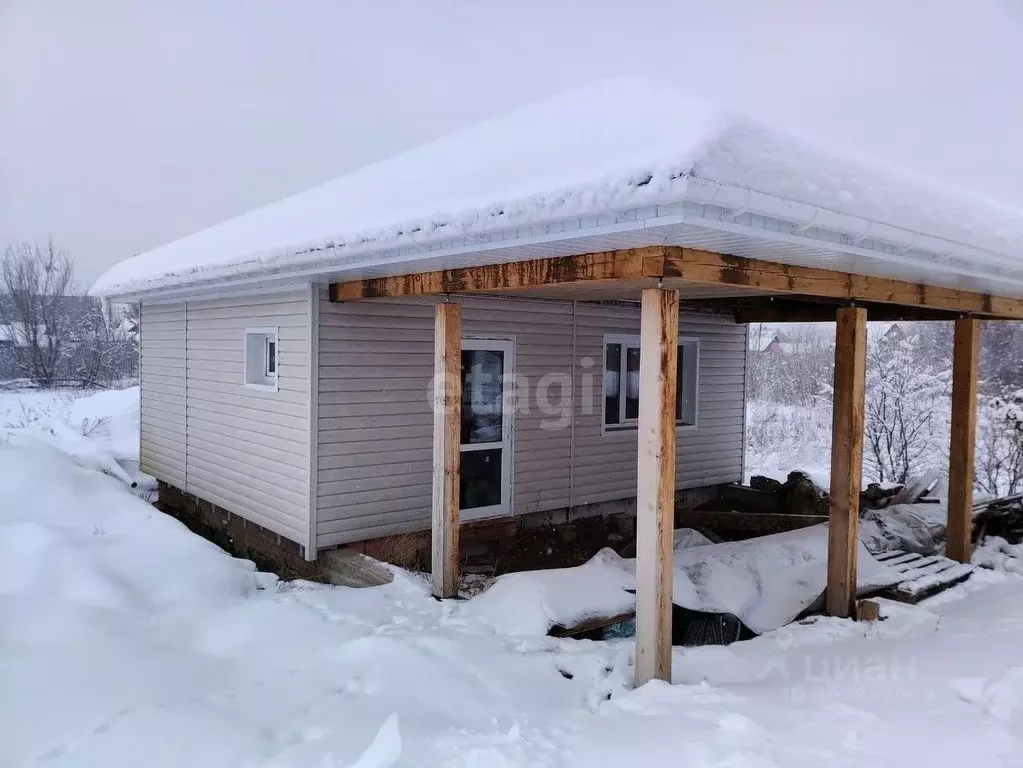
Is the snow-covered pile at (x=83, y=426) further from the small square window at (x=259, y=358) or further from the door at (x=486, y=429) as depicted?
the door at (x=486, y=429)

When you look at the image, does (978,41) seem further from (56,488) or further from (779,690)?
(56,488)

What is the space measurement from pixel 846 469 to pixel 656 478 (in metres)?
2.22

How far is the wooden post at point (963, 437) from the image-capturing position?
6398 mm

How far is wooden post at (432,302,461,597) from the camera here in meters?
5.12

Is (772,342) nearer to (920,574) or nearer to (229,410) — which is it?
(920,574)

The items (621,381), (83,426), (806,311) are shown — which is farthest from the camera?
(83,426)

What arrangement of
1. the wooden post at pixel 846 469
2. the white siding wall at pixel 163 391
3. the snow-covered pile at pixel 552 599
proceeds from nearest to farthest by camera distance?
1. the snow-covered pile at pixel 552 599
2. the wooden post at pixel 846 469
3. the white siding wall at pixel 163 391

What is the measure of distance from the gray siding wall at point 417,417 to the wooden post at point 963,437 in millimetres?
3263

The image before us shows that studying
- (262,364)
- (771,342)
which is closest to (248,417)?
(262,364)

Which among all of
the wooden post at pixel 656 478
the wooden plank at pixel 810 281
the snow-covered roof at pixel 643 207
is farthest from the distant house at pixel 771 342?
the wooden post at pixel 656 478

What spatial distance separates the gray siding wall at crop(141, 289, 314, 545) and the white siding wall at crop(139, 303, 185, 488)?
14mm

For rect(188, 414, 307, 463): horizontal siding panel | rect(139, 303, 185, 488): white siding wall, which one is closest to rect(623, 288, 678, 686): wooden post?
rect(188, 414, 307, 463): horizontal siding panel

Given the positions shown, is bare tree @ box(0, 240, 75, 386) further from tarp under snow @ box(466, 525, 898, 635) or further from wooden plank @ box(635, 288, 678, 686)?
wooden plank @ box(635, 288, 678, 686)

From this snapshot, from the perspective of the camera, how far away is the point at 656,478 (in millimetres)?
3682
